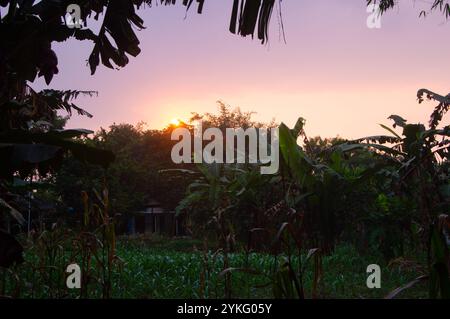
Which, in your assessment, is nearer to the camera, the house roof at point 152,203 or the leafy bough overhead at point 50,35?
the leafy bough overhead at point 50,35

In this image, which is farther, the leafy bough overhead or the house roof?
the house roof

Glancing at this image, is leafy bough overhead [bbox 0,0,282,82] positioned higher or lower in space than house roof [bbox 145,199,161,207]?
higher

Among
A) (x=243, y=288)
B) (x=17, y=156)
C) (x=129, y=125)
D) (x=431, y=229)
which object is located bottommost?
(x=243, y=288)

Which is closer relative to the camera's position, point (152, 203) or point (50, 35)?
point (50, 35)

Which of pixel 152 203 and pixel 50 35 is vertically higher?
pixel 50 35

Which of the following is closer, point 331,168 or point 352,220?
point 331,168

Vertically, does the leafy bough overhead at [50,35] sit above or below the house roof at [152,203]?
above

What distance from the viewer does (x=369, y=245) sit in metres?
6.90

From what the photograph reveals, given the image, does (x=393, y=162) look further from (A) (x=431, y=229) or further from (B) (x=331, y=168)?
(A) (x=431, y=229)

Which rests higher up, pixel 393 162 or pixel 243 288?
pixel 393 162

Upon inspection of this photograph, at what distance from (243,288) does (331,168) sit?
9.34 ft
